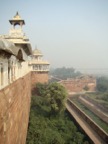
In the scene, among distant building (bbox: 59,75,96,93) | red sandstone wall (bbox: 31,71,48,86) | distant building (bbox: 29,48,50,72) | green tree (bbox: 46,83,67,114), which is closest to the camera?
green tree (bbox: 46,83,67,114)

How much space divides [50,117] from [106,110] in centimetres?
1085

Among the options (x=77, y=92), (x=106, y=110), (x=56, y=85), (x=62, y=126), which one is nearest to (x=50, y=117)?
(x=62, y=126)

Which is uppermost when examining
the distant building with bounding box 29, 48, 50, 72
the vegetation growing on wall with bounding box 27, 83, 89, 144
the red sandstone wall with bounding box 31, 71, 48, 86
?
the distant building with bounding box 29, 48, 50, 72

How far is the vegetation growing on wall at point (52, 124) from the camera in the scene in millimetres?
11062

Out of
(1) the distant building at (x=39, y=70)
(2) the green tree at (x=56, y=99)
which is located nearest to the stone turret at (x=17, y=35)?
(2) the green tree at (x=56, y=99)

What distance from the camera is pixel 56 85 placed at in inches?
643

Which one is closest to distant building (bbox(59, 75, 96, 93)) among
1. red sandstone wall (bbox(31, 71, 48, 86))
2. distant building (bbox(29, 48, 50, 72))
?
distant building (bbox(29, 48, 50, 72))

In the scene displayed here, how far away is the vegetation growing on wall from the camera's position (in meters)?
11.1

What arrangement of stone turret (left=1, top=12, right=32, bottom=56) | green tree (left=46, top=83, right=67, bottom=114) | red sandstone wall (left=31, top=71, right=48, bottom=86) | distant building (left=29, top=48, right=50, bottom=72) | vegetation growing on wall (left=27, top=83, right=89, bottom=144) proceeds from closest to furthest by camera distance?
1. stone turret (left=1, top=12, right=32, bottom=56)
2. vegetation growing on wall (left=27, top=83, right=89, bottom=144)
3. green tree (left=46, top=83, right=67, bottom=114)
4. red sandstone wall (left=31, top=71, right=48, bottom=86)
5. distant building (left=29, top=48, right=50, bottom=72)

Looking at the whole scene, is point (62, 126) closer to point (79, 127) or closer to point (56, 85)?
point (79, 127)

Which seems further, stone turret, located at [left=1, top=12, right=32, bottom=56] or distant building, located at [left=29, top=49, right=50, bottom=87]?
distant building, located at [left=29, top=49, right=50, bottom=87]

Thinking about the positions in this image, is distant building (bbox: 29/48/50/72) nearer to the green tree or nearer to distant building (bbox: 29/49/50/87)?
distant building (bbox: 29/49/50/87)

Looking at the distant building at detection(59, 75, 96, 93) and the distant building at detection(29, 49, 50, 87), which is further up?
the distant building at detection(29, 49, 50, 87)

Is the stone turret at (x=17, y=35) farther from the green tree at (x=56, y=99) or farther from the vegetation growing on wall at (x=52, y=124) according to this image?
the green tree at (x=56, y=99)
